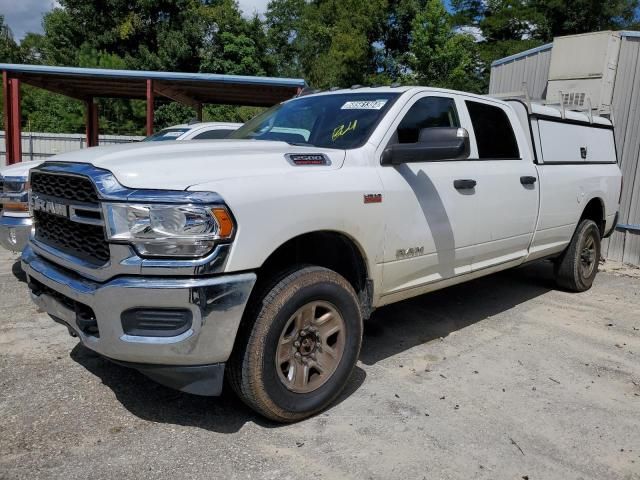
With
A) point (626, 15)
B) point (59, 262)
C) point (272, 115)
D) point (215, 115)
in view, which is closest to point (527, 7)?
point (626, 15)

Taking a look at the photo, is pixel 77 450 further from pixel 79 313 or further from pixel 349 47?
pixel 349 47

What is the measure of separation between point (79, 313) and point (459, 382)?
8.25 ft

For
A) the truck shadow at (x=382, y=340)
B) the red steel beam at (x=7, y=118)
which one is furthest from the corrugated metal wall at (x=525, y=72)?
the red steel beam at (x=7, y=118)

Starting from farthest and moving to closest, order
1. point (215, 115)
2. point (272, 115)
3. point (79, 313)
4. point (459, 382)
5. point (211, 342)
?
1. point (215, 115)
2. point (272, 115)
3. point (459, 382)
4. point (79, 313)
5. point (211, 342)

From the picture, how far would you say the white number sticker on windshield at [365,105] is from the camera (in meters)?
3.95

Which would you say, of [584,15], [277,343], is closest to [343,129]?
[277,343]

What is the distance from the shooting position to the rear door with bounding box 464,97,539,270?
4488 mm

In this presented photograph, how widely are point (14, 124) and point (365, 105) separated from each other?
10516 millimetres

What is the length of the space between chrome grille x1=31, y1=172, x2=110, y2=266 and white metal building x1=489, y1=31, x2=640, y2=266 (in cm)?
719

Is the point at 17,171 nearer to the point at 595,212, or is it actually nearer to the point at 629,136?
the point at 595,212

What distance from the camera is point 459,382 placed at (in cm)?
392

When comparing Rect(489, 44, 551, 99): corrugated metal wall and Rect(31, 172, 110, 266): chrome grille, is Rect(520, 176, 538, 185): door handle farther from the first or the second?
Rect(489, 44, 551, 99): corrugated metal wall

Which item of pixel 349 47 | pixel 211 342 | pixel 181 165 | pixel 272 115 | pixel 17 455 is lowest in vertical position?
pixel 17 455

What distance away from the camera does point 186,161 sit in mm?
2887
